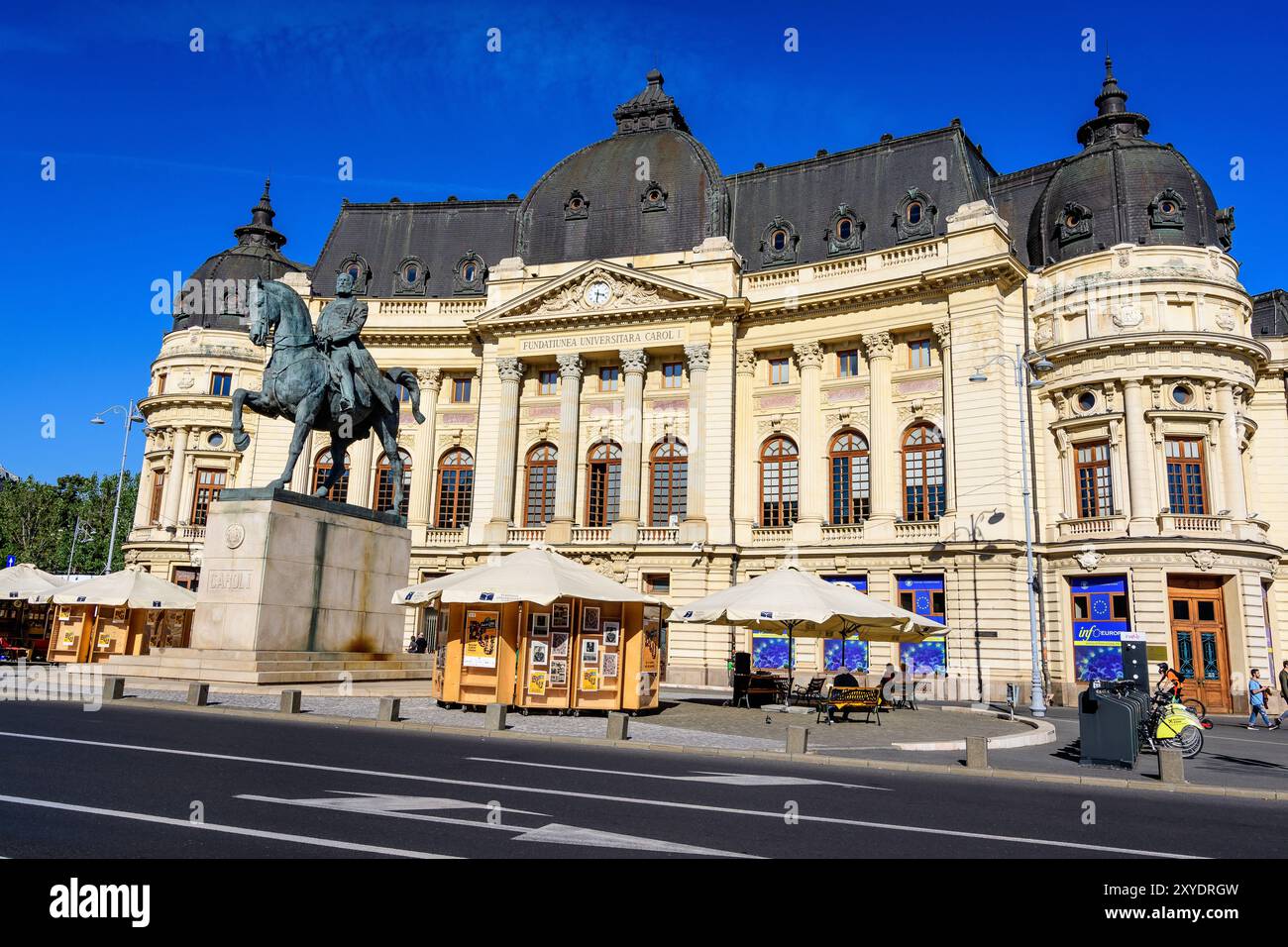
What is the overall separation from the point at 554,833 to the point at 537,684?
13140 mm

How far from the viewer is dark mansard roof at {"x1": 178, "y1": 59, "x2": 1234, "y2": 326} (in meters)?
38.3

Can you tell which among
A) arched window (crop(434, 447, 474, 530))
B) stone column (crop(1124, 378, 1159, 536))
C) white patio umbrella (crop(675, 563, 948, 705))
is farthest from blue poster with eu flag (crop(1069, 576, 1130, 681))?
arched window (crop(434, 447, 474, 530))

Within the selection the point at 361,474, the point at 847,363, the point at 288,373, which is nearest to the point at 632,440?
the point at 847,363

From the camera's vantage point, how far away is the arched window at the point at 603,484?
43.8 m

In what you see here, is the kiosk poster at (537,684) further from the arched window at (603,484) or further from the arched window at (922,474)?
the arched window at (603,484)

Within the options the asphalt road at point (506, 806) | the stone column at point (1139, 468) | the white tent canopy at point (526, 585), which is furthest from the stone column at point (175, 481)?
the stone column at point (1139, 468)

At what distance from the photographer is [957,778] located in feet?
44.5

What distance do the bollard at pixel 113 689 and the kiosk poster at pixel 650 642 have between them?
10.7m

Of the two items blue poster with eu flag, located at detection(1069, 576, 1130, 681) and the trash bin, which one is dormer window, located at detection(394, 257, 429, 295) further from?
the trash bin

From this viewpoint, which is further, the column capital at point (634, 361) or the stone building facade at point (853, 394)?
the column capital at point (634, 361)

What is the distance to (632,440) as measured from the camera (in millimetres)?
42781

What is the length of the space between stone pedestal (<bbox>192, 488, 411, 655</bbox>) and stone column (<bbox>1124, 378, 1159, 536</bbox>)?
27434 millimetres
